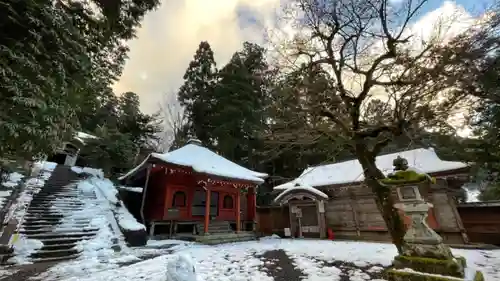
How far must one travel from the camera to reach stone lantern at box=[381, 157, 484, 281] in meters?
3.74

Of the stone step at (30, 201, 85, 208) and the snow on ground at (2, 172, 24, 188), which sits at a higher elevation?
the snow on ground at (2, 172, 24, 188)

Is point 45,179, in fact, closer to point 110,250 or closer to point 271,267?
point 110,250

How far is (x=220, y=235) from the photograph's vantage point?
34.0 ft

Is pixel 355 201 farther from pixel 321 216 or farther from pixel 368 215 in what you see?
pixel 321 216

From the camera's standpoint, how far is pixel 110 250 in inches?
270

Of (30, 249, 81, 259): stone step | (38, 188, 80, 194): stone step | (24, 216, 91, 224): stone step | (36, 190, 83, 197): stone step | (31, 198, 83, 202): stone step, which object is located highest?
(38, 188, 80, 194): stone step

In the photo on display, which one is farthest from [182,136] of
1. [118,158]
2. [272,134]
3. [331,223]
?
[272,134]

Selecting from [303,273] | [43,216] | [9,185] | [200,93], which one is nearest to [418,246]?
[303,273]

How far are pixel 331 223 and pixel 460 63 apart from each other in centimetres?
1023

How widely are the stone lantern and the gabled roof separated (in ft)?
24.2

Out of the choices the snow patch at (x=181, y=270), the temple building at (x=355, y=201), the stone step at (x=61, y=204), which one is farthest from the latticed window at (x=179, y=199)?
the snow patch at (x=181, y=270)

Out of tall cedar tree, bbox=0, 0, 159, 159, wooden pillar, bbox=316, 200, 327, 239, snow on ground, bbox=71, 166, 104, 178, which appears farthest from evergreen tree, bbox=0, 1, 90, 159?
snow on ground, bbox=71, 166, 104, 178

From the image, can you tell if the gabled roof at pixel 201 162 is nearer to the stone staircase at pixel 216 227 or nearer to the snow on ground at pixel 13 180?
the stone staircase at pixel 216 227

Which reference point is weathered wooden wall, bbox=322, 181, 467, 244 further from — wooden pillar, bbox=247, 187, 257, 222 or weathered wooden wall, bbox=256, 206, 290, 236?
wooden pillar, bbox=247, 187, 257, 222
